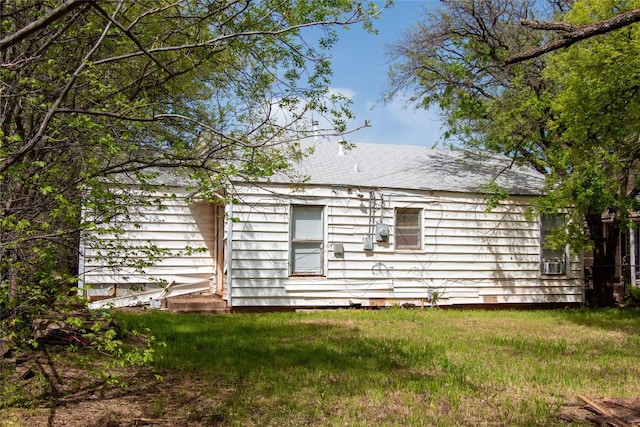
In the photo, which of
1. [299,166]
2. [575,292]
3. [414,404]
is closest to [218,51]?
[414,404]

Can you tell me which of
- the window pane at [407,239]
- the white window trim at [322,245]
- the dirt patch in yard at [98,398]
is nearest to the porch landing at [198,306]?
the white window trim at [322,245]

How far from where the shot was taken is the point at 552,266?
13.4 metres

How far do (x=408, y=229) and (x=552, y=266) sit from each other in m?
3.76

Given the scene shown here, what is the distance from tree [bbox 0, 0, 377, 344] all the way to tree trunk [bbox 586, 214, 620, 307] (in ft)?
31.6

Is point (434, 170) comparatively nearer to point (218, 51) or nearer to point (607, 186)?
point (607, 186)

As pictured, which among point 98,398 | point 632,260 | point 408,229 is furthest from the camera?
point 632,260

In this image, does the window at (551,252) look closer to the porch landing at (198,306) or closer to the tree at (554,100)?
the tree at (554,100)

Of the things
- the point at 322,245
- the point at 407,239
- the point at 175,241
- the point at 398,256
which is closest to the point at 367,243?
the point at 398,256

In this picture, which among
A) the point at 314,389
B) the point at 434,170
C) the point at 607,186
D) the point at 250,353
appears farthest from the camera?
the point at 434,170

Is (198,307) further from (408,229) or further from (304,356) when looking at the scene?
(408,229)

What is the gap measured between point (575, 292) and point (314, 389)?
9.98 meters

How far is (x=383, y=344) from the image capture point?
26.8ft

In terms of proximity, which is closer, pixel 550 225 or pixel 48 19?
pixel 48 19

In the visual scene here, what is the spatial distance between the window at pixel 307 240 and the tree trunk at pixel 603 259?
6.32 m
